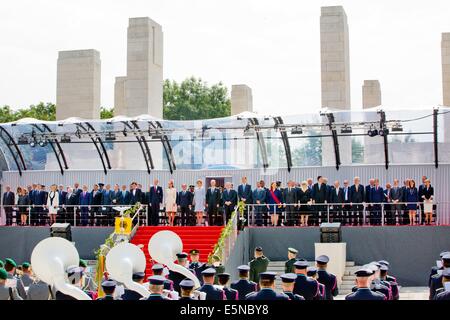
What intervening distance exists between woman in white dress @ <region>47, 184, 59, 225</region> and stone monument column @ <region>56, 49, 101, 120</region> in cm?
1022

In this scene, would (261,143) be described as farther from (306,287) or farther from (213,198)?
(306,287)

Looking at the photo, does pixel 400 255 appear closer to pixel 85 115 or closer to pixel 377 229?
pixel 377 229

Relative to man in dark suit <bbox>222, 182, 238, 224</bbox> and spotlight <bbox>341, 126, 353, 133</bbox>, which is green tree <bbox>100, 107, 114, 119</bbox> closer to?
spotlight <bbox>341, 126, 353, 133</bbox>

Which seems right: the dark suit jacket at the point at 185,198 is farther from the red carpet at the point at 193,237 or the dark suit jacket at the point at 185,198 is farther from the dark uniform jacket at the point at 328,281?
the dark uniform jacket at the point at 328,281

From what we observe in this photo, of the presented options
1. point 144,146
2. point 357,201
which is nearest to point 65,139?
point 144,146

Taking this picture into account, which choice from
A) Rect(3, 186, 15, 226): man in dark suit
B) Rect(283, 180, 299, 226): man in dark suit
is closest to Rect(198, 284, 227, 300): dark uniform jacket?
Rect(283, 180, 299, 226): man in dark suit

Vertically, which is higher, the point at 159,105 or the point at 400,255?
the point at 159,105

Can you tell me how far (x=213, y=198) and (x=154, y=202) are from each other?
6.96 feet

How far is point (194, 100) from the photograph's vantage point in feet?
291

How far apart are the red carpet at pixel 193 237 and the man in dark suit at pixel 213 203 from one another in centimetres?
80

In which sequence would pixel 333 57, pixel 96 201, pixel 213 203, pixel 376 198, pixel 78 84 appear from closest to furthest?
1. pixel 376 198
2. pixel 213 203
3. pixel 96 201
4. pixel 333 57
5. pixel 78 84

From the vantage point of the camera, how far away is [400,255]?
84.0 ft

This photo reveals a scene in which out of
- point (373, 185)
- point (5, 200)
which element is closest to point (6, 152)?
point (5, 200)
